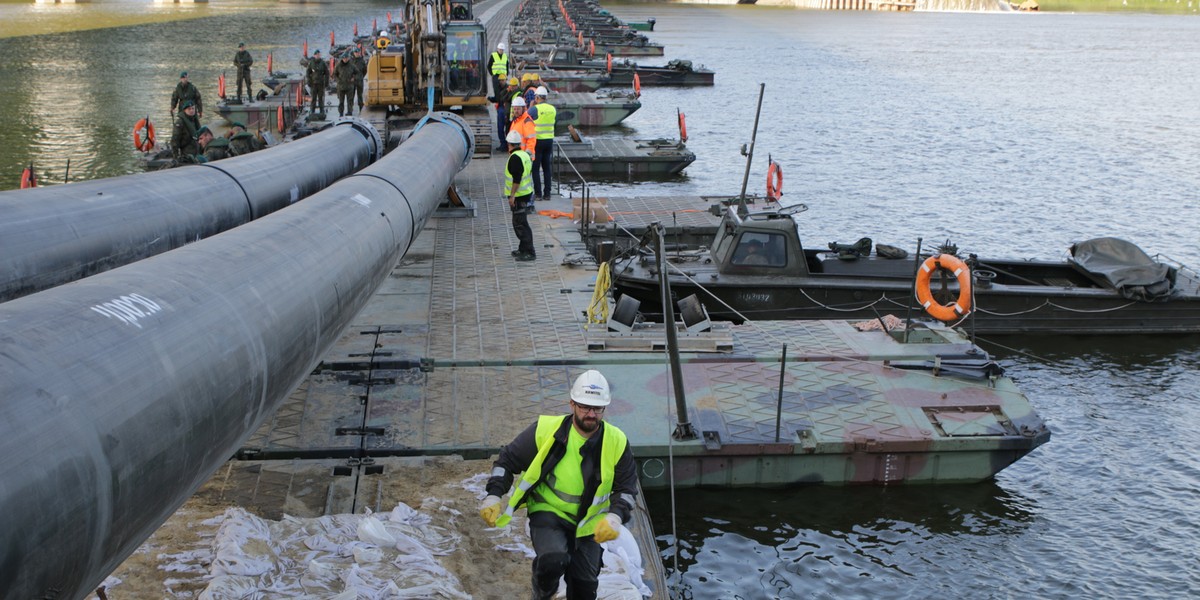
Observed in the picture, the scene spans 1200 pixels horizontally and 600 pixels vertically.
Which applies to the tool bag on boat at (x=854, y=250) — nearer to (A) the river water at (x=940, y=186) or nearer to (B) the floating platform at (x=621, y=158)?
(A) the river water at (x=940, y=186)

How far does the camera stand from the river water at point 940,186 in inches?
490

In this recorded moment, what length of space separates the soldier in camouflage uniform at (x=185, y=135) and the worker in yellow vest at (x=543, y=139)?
814 cm

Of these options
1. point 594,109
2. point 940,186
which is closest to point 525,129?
point 940,186

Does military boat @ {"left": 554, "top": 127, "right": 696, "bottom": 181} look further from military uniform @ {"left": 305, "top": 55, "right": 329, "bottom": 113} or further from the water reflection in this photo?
the water reflection

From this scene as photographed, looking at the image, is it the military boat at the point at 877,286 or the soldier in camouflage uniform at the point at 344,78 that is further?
the soldier in camouflage uniform at the point at 344,78

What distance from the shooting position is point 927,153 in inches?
1599

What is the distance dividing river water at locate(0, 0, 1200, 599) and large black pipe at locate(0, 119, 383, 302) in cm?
585

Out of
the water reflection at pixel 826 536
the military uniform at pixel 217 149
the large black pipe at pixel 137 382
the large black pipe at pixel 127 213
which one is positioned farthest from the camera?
the military uniform at pixel 217 149

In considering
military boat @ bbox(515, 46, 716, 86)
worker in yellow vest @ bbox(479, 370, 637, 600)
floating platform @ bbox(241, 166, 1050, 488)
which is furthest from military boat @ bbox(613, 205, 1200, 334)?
military boat @ bbox(515, 46, 716, 86)

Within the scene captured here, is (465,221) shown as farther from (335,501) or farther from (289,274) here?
(289,274)

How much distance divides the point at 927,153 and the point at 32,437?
38.8 m

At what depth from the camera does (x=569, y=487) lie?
7504mm

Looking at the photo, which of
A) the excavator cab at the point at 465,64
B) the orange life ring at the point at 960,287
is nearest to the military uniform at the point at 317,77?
the excavator cab at the point at 465,64

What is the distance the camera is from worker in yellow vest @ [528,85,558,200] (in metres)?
22.7
